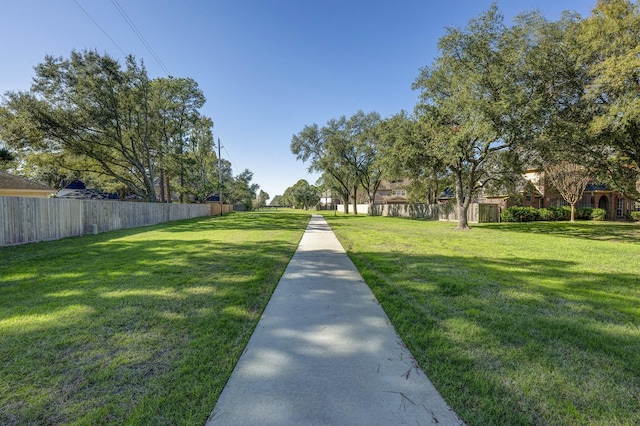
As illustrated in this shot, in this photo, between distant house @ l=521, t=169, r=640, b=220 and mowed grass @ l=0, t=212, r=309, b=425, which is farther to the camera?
distant house @ l=521, t=169, r=640, b=220

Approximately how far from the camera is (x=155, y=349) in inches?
104

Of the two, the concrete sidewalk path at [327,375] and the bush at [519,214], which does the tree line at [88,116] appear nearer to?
the concrete sidewalk path at [327,375]

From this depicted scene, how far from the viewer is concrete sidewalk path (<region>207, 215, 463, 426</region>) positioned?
72.1 inches

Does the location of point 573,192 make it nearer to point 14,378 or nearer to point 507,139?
point 507,139

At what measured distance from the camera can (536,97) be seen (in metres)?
12.3

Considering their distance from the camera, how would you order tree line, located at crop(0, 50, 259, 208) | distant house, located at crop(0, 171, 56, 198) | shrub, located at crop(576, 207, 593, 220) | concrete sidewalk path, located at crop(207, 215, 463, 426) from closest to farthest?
→ concrete sidewalk path, located at crop(207, 215, 463, 426) → tree line, located at crop(0, 50, 259, 208) → distant house, located at crop(0, 171, 56, 198) → shrub, located at crop(576, 207, 593, 220)

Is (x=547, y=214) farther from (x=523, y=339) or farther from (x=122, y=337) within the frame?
(x=122, y=337)

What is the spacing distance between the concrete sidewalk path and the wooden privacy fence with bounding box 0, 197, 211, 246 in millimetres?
10533

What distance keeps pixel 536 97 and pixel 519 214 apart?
1589 centimetres

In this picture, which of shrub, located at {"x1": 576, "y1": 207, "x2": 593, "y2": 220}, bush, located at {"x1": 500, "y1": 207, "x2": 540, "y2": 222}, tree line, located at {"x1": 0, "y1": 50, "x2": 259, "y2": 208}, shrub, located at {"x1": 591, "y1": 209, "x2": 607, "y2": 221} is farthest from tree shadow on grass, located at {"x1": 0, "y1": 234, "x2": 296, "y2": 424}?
shrub, located at {"x1": 591, "y1": 209, "x2": 607, "y2": 221}

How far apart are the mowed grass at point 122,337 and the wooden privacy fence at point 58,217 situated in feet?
14.4

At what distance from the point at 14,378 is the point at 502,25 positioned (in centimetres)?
1869

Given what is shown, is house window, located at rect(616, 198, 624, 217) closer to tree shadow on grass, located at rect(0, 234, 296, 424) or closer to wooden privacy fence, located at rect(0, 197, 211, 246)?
tree shadow on grass, located at rect(0, 234, 296, 424)

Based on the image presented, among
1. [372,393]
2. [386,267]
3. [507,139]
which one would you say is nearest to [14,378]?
[372,393]
